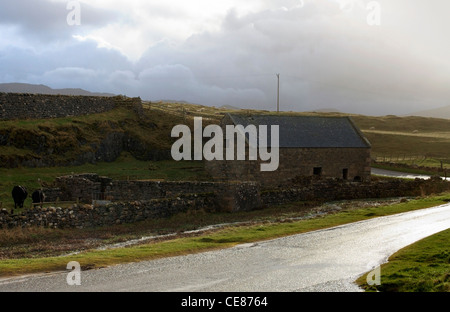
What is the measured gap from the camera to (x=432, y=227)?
25.1m

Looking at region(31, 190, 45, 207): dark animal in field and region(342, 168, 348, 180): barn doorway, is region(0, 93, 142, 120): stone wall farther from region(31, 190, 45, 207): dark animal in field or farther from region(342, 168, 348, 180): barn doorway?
region(342, 168, 348, 180): barn doorway

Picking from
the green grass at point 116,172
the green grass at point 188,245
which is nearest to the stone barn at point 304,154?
the green grass at point 116,172

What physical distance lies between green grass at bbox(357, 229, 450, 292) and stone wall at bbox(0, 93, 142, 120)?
43783 mm

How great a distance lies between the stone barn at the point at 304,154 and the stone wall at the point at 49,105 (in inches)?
690

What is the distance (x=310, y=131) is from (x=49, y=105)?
28.1 metres

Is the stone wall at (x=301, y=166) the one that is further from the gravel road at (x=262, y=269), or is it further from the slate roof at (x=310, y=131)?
the gravel road at (x=262, y=269)

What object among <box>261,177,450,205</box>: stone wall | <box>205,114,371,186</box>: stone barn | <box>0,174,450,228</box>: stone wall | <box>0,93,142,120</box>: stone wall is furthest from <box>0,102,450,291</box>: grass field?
<box>205,114,371,186</box>: stone barn

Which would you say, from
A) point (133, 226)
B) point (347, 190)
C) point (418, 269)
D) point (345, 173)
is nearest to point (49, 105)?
point (133, 226)

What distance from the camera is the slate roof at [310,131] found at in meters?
51.1

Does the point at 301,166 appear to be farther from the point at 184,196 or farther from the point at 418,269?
the point at 418,269

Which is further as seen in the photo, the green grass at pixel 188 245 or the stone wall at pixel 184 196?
the stone wall at pixel 184 196

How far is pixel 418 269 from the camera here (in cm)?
1597

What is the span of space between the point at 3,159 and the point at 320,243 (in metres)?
31.2
